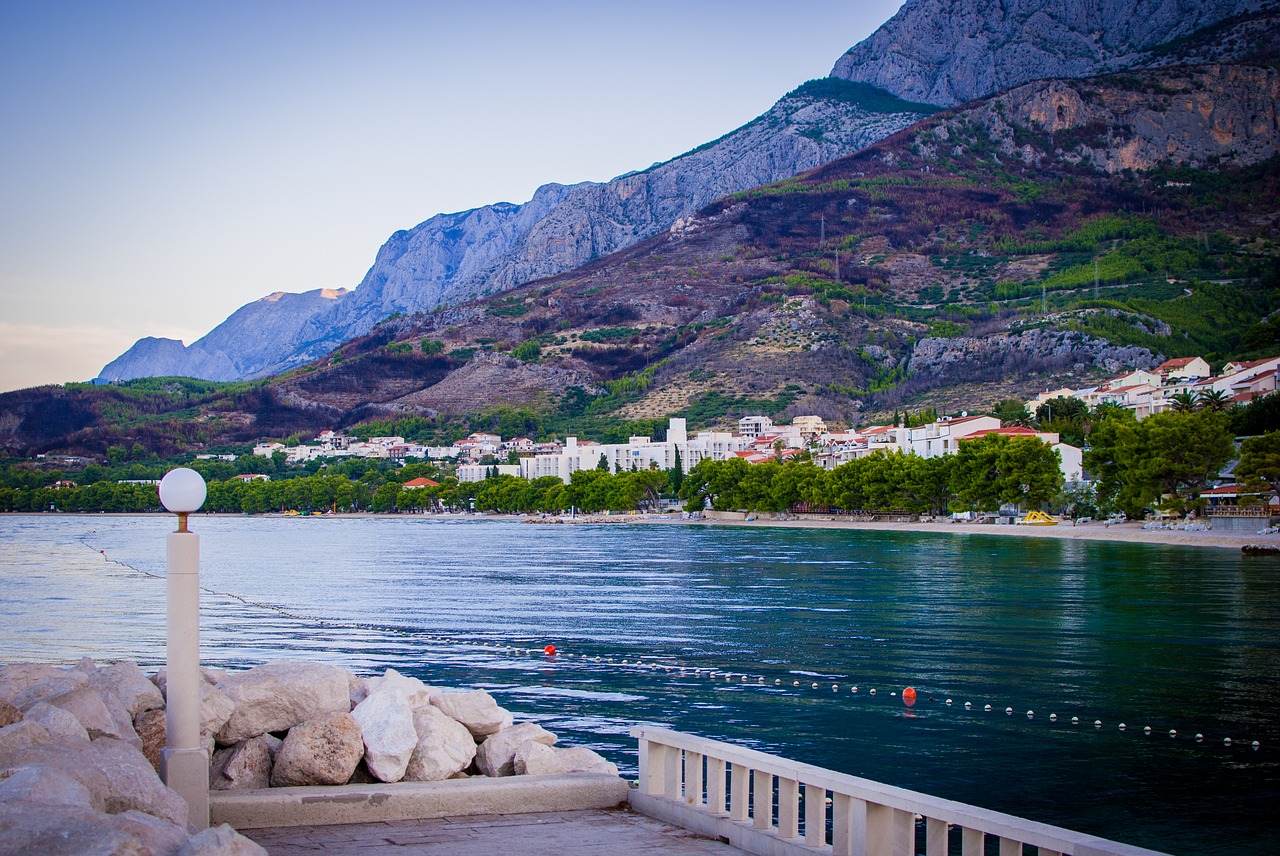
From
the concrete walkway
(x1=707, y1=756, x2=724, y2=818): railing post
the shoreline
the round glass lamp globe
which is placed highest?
the round glass lamp globe

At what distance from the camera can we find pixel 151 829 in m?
5.96

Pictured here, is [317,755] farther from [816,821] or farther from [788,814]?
[816,821]

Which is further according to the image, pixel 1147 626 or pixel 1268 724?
pixel 1147 626

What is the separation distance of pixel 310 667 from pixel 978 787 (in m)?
8.01

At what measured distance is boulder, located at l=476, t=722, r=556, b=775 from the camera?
10672mm

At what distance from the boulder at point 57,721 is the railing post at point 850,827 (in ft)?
16.5

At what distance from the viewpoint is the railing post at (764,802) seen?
800cm

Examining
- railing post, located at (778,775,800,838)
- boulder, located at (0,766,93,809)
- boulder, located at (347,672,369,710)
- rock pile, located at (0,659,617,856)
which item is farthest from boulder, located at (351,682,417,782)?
boulder, located at (0,766,93,809)

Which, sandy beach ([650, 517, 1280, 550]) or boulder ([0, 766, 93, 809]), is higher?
boulder ([0, 766, 93, 809])

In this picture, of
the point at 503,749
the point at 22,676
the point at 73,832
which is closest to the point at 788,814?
the point at 503,749

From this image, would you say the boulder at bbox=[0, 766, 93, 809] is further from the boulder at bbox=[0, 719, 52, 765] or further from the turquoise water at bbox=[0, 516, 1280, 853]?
the turquoise water at bbox=[0, 516, 1280, 853]

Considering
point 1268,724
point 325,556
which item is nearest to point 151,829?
point 1268,724

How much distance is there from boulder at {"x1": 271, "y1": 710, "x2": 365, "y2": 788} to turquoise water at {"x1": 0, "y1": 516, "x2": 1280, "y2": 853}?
20.0ft

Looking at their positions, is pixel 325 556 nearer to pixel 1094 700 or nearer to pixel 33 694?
pixel 1094 700
